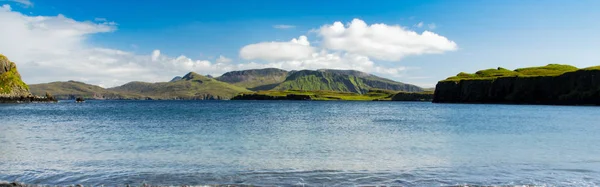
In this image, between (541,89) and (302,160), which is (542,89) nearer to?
(541,89)

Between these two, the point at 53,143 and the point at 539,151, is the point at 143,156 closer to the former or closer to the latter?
the point at 53,143

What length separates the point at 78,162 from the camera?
88.5 feet

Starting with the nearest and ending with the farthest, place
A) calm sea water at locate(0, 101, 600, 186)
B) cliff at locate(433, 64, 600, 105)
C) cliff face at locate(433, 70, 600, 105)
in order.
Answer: calm sea water at locate(0, 101, 600, 186)
cliff face at locate(433, 70, 600, 105)
cliff at locate(433, 64, 600, 105)

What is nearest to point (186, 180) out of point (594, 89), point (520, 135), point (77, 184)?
point (77, 184)

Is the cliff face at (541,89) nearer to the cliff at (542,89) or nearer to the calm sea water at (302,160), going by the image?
the cliff at (542,89)

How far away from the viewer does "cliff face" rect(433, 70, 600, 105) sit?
146375 mm

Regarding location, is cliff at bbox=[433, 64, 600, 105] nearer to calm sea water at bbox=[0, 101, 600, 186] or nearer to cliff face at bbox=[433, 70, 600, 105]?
cliff face at bbox=[433, 70, 600, 105]

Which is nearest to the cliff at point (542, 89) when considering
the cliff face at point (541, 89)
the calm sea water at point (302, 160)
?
the cliff face at point (541, 89)

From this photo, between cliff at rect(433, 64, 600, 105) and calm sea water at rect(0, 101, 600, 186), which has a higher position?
cliff at rect(433, 64, 600, 105)

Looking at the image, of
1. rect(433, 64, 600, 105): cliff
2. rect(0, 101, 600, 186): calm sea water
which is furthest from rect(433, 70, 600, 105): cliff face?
rect(0, 101, 600, 186): calm sea water

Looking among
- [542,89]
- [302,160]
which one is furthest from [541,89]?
[302,160]

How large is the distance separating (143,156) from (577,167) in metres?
27.9

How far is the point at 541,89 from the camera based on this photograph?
168000 mm

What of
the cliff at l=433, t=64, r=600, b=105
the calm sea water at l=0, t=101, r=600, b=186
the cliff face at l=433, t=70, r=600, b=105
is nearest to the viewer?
the calm sea water at l=0, t=101, r=600, b=186
